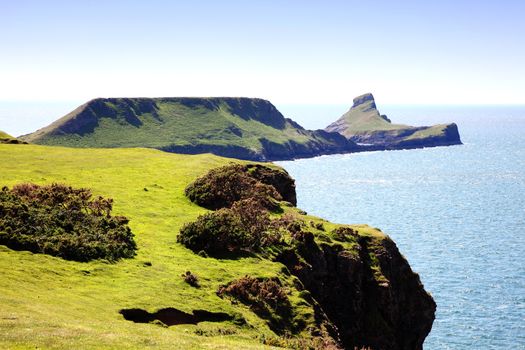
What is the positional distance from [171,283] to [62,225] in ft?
38.0

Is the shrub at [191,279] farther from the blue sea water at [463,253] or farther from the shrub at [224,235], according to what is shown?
the blue sea water at [463,253]

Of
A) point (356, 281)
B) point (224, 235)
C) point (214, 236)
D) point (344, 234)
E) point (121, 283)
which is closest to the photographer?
point (121, 283)

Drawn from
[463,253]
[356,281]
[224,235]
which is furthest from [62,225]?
[463,253]

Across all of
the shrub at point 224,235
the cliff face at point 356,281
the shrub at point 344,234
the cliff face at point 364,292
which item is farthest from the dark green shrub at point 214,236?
the shrub at point 344,234

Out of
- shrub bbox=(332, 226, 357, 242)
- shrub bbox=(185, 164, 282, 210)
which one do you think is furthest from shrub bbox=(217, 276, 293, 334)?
shrub bbox=(185, 164, 282, 210)

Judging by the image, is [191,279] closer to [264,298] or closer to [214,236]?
[264,298]

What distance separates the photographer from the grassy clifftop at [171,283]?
26.6m

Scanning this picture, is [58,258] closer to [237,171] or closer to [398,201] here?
[237,171]

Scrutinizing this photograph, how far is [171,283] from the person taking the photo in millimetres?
38188

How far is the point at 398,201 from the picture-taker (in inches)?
7726

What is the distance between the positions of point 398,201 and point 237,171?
455 feet

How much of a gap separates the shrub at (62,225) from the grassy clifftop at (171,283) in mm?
1295

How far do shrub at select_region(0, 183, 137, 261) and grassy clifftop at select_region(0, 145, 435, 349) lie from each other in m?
1.29

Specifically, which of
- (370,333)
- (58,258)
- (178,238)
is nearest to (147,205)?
(178,238)
